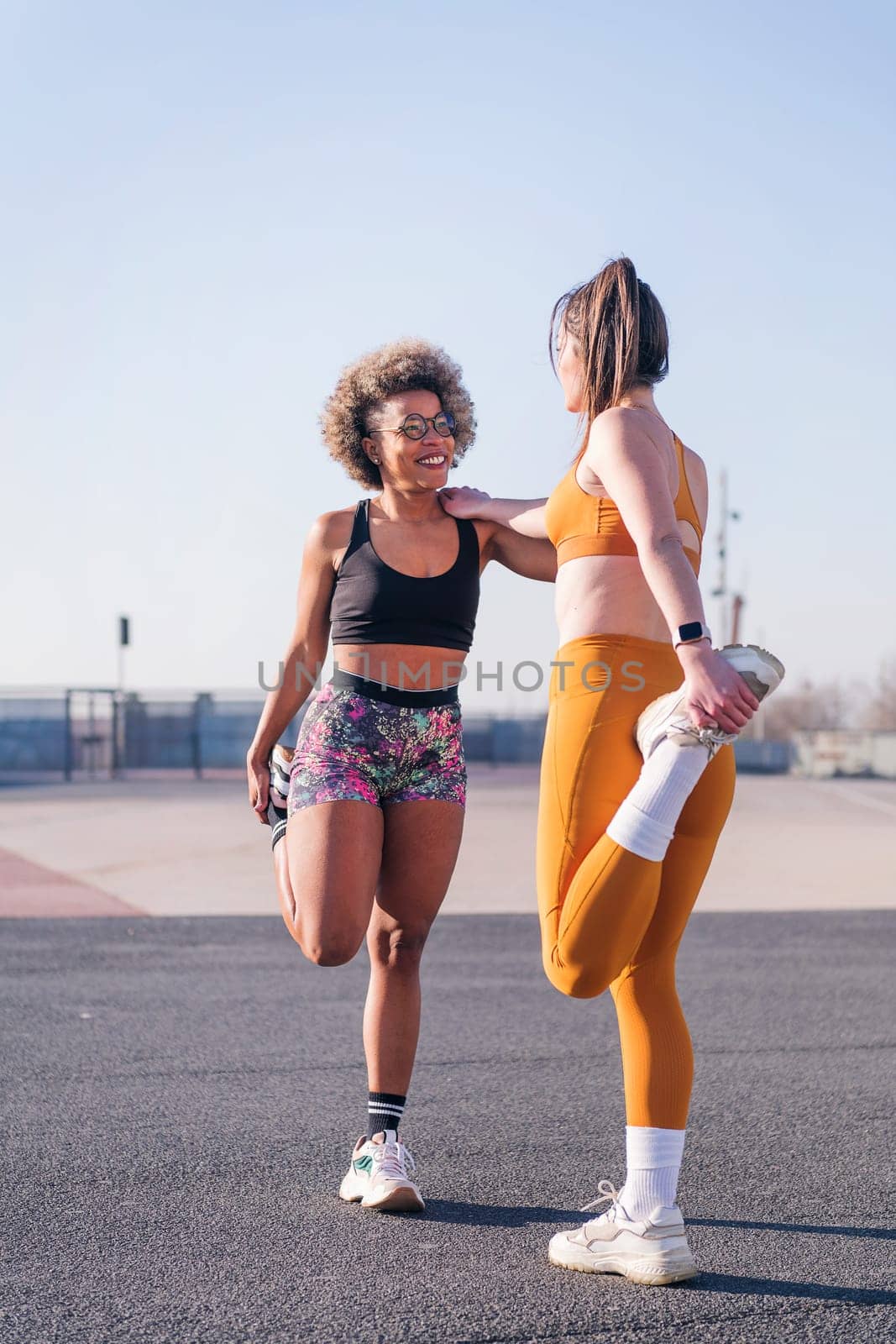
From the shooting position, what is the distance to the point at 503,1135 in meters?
4.10

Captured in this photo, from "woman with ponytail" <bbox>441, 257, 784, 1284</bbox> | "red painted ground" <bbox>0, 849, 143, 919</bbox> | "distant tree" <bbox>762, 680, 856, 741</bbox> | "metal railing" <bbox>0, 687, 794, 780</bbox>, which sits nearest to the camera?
"woman with ponytail" <bbox>441, 257, 784, 1284</bbox>

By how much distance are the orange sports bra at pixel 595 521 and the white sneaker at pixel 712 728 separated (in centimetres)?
32

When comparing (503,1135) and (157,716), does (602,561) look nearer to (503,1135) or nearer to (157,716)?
(503,1135)

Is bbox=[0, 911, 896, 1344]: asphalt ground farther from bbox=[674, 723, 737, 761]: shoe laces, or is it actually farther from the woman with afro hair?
bbox=[674, 723, 737, 761]: shoe laces

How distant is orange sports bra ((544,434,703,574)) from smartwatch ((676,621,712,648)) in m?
0.27

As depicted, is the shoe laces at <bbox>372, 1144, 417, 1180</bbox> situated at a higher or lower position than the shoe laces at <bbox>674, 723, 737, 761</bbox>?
lower

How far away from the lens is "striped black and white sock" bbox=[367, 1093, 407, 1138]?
139 inches

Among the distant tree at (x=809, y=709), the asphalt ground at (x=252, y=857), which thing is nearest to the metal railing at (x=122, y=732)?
the asphalt ground at (x=252, y=857)

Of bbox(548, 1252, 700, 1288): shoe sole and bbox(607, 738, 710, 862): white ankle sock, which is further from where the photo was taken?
bbox(548, 1252, 700, 1288): shoe sole

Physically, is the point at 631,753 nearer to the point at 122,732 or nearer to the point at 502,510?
the point at 502,510

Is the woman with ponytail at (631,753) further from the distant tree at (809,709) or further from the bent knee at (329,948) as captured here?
the distant tree at (809,709)

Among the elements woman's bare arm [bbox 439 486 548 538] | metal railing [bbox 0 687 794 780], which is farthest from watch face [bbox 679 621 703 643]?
metal railing [bbox 0 687 794 780]

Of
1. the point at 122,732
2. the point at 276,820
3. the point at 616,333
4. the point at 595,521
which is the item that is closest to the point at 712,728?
the point at 595,521

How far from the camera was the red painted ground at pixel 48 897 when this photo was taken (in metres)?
9.10
